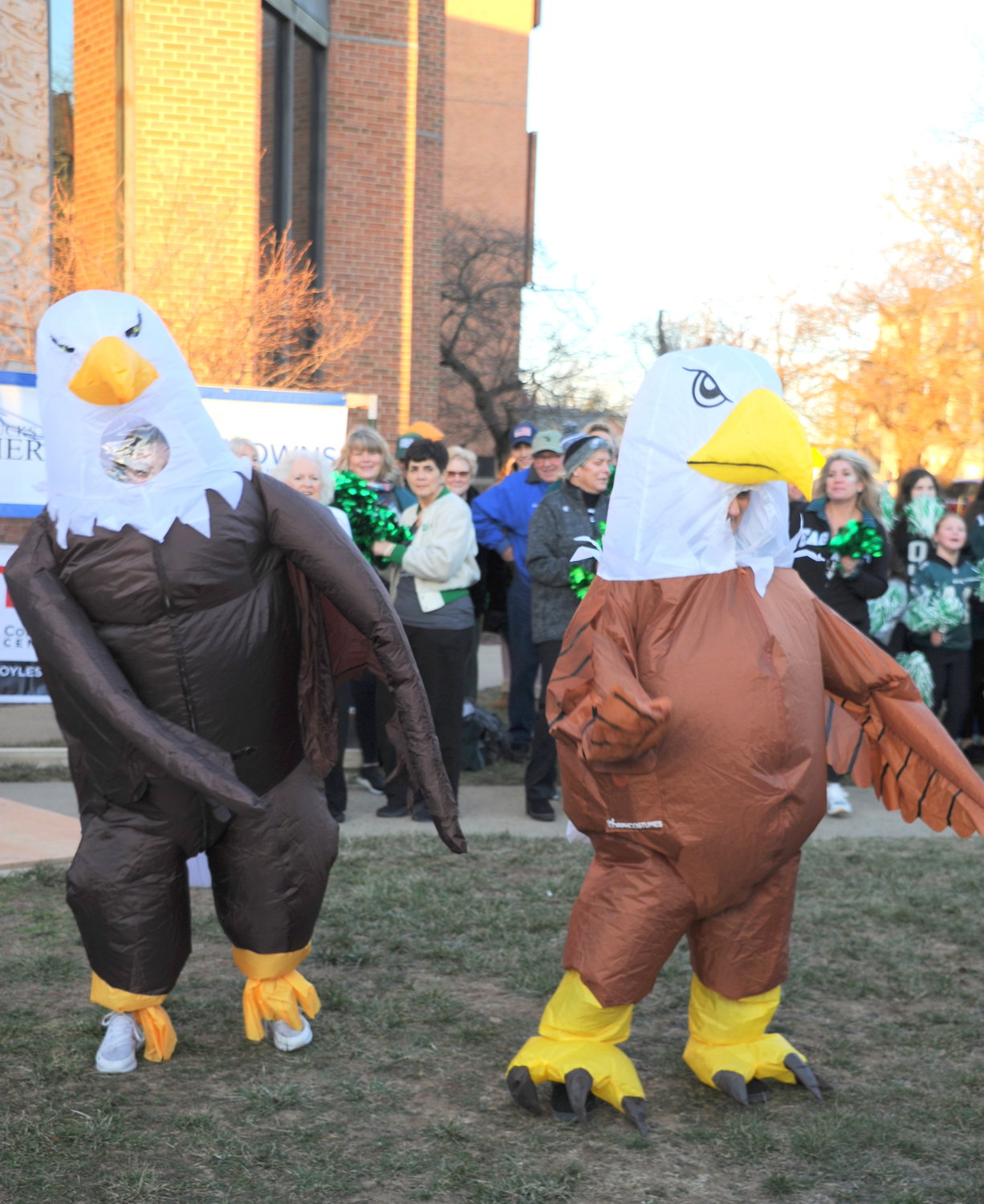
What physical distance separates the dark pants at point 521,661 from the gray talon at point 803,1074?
13.7ft

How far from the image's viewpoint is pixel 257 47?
488 inches

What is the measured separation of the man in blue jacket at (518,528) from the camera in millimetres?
7934

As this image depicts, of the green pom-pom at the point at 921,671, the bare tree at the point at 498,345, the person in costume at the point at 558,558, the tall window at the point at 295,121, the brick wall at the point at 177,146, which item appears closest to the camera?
the person in costume at the point at 558,558

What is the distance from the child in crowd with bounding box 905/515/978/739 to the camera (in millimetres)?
8141

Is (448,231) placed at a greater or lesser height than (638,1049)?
greater

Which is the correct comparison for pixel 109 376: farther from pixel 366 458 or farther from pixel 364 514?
pixel 366 458

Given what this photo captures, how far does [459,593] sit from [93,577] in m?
3.18

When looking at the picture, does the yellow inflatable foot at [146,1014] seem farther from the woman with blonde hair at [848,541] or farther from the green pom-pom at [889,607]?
the green pom-pom at [889,607]

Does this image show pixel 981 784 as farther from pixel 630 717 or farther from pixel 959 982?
pixel 959 982

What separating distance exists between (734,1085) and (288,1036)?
50.6 inches

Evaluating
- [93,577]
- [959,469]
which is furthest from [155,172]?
[959,469]

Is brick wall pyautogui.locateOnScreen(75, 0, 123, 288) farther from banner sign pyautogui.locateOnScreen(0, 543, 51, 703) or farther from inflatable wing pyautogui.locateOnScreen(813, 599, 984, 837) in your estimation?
inflatable wing pyautogui.locateOnScreen(813, 599, 984, 837)

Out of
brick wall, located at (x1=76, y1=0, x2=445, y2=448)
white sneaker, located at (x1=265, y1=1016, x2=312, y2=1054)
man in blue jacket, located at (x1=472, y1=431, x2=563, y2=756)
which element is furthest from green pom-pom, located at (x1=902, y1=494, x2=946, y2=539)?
brick wall, located at (x1=76, y1=0, x2=445, y2=448)

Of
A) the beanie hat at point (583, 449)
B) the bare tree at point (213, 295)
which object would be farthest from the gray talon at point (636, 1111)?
the bare tree at point (213, 295)
